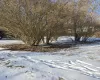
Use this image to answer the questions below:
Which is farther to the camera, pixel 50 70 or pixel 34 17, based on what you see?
pixel 34 17

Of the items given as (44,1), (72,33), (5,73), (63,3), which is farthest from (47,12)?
(5,73)

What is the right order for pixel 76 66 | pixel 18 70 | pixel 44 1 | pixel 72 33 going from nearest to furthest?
pixel 18 70 → pixel 76 66 → pixel 44 1 → pixel 72 33

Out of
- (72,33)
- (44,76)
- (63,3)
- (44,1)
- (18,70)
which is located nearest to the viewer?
(44,76)

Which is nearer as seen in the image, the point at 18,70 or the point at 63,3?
the point at 18,70

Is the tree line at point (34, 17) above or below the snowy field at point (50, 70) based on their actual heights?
above

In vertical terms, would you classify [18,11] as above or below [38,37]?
above

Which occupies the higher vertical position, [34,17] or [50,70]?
[34,17]

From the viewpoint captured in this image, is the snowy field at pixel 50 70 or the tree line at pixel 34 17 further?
the tree line at pixel 34 17

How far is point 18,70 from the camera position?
19.1 feet

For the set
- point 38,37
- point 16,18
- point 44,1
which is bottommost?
point 38,37

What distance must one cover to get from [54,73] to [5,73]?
133cm

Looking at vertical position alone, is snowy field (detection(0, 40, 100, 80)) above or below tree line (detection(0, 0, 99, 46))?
below

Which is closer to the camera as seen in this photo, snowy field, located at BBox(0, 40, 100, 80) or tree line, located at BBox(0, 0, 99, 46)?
snowy field, located at BBox(0, 40, 100, 80)

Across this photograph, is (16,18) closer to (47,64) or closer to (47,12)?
(47,12)
